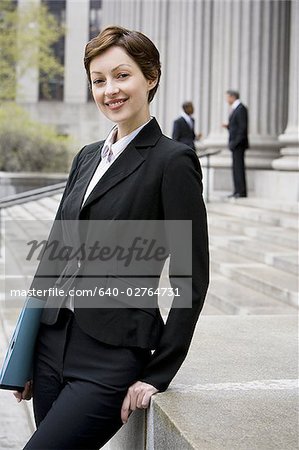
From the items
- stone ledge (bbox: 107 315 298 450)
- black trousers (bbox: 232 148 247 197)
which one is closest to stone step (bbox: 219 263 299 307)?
stone ledge (bbox: 107 315 298 450)

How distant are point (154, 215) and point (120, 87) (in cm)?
44

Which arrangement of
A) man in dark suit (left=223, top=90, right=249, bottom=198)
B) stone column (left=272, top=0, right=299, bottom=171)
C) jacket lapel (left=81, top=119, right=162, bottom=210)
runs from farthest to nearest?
man in dark suit (left=223, top=90, right=249, bottom=198), stone column (left=272, top=0, right=299, bottom=171), jacket lapel (left=81, top=119, right=162, bottom=210)

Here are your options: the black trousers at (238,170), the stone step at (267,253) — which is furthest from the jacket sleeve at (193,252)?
the black trousers at (238,170)

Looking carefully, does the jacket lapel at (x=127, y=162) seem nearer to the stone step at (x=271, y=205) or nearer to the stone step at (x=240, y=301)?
the stone step at (x=240, y=301)

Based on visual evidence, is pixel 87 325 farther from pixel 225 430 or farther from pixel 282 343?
pixel 282 343

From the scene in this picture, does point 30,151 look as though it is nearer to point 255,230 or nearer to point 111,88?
point 255,230

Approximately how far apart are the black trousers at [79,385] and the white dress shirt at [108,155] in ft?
0.44

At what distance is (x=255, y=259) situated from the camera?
9.59 metres

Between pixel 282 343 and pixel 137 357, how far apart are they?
1769 mm

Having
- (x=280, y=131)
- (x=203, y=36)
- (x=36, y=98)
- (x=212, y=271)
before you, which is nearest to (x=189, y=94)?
(x=203, y=36)

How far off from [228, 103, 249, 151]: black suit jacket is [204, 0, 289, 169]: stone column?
167 cm

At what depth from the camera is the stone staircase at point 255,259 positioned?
749cm

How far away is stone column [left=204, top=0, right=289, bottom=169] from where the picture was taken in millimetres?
16609

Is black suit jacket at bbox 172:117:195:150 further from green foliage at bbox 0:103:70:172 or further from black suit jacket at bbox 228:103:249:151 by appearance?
green foliage at bbox 0:103:70:172
